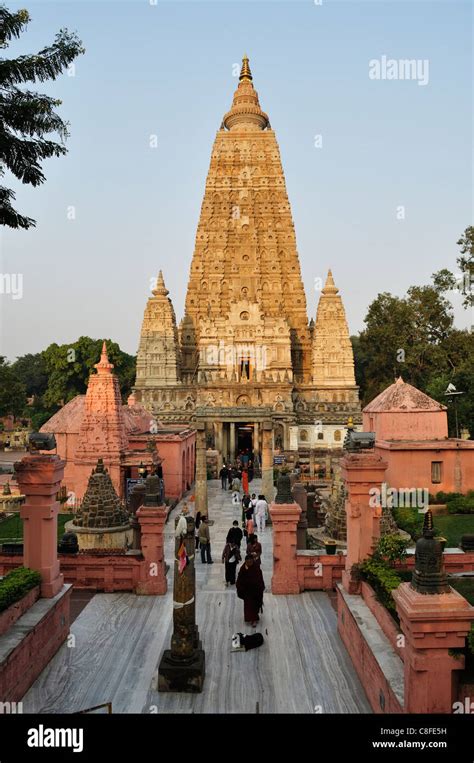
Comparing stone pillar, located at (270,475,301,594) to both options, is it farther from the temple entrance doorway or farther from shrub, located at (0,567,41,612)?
the temple entrance doorway

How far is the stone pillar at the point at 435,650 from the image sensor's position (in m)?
6.12

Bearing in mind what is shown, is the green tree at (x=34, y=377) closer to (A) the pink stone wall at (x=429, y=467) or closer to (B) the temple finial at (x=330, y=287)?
(B) the temple finial at (x=330, y=287)

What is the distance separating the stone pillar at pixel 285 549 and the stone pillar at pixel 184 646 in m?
3.70

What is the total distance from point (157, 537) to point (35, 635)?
4.23 metres

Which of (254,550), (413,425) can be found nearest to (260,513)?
(254,550)

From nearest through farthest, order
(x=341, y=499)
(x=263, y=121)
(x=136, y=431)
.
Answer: (x=341, y=499) → (x=136, y=431) → (x=263, y=121)

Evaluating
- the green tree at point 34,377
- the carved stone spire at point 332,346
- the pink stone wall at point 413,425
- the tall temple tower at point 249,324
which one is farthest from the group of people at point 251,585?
the green tree at point 34,377

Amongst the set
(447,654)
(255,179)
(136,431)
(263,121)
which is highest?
(263,121)

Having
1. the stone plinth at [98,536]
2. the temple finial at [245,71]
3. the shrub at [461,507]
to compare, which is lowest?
the shrub at [461,507]

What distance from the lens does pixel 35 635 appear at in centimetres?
865

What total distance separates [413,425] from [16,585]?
66.4 feet
